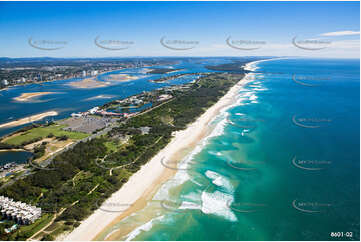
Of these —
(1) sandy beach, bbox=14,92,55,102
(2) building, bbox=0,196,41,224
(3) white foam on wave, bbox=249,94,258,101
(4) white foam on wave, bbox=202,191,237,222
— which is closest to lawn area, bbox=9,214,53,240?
(2) building, bbox=0,196,41,224

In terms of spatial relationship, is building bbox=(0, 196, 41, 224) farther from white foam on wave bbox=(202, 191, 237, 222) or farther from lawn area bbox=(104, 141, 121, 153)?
white foam on wave bbox=(202, 191, 237, 222)

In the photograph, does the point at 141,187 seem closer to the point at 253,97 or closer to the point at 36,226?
the point at 36,226

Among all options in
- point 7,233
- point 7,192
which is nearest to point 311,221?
point 7,233

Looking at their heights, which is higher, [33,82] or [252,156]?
[33,82]

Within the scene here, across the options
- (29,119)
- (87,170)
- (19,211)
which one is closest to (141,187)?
(87,170)

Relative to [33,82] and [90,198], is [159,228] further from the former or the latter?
[33,82]

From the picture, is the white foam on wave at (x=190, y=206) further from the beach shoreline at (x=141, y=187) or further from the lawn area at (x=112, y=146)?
the lawn area at (x=112, y=146)

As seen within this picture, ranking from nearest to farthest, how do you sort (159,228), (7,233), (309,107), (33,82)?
1. (7,233)
2. (159,228)
3. (309,107)
4. (33,82)
